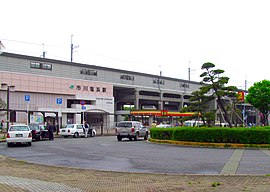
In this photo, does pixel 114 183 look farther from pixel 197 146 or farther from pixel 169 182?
pixel 197 146

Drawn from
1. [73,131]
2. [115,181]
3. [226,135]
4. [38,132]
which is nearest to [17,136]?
[38,132]

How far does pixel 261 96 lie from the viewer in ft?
215

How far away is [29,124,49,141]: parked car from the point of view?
3008 centimetres

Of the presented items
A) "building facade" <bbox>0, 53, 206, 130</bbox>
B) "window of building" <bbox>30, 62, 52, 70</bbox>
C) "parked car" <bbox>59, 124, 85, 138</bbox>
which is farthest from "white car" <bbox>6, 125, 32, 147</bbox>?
"window of building" <bbox>30, 62, 52, 70</bbox>

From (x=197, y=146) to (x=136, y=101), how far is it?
55061 millimetres

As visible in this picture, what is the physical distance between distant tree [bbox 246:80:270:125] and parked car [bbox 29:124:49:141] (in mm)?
45575

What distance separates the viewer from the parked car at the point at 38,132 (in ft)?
98.7

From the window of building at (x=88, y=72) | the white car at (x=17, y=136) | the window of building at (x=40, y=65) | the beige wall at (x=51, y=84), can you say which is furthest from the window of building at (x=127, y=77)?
the white car at (x=17, y=136)

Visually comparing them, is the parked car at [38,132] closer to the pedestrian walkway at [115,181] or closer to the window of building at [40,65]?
the pedestrian walkway at [115,181]

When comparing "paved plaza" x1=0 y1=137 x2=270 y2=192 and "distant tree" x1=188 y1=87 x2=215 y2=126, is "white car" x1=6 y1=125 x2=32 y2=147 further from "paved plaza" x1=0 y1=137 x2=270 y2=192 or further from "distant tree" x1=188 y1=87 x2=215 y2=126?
"distant tree" x1=188 y1=87 x2=215 y2=126

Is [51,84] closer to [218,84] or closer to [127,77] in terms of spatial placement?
[127,77]

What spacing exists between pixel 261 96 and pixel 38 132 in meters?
47.7

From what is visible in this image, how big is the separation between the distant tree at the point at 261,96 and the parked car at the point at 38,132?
150 ft

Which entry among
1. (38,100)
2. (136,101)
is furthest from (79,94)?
(136,101)
